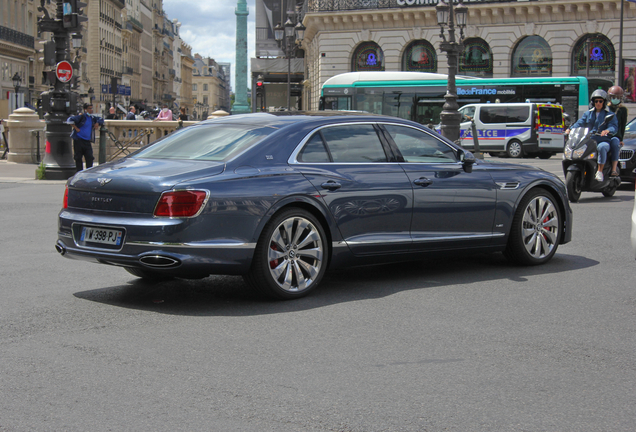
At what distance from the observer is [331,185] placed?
6605mm

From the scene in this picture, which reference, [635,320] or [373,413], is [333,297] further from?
[373,413]

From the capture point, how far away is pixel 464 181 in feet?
24.4

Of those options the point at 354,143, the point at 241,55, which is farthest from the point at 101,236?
the point at 241,55

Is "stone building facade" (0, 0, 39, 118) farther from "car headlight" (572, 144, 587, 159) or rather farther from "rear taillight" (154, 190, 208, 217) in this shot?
"rear taillight" (154, 190, 208, 217)

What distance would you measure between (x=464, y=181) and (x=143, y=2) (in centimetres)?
13333

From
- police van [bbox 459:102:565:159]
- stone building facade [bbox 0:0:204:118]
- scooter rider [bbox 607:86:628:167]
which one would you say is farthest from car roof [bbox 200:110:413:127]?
police van [bbox 459:102:565:159]

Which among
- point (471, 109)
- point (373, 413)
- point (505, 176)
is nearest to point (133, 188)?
point (373, 413)

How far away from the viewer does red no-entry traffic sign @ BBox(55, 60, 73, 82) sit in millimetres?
20094

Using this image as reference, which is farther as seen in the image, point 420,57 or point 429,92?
point 420,57

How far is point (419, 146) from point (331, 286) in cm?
139

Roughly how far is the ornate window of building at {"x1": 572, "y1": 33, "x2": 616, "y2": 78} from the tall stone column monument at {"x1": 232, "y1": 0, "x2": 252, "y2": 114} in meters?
39.9

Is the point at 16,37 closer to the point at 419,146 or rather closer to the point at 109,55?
the point at 109,55

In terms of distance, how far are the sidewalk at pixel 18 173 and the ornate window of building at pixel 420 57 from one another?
98.2 ft

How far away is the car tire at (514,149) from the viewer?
34.6m
